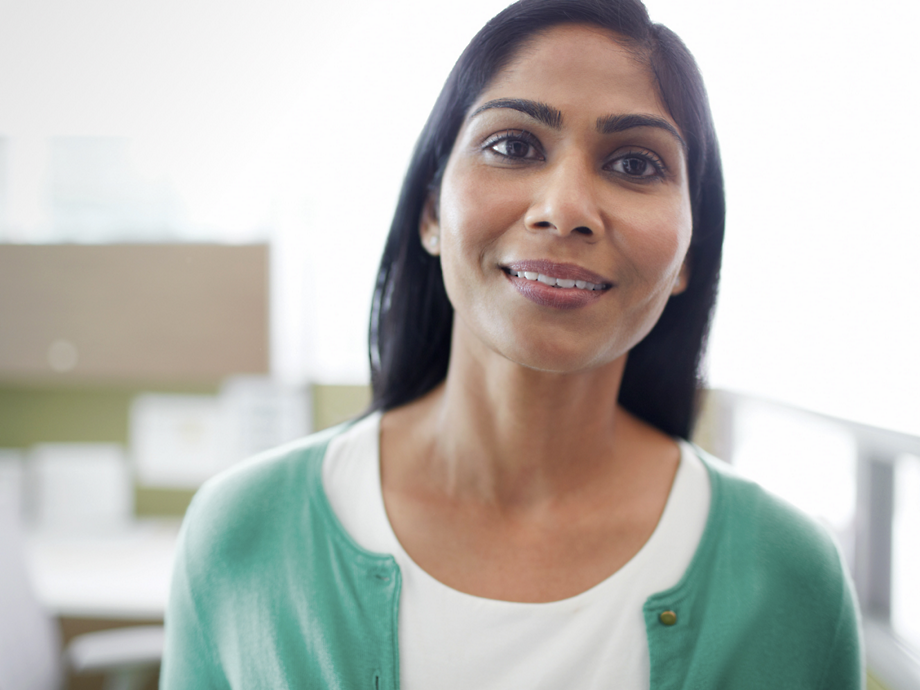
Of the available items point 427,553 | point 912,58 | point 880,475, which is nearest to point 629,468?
point 427,553

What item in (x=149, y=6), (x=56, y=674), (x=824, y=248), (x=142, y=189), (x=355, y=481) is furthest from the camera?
(x=142, y=189)

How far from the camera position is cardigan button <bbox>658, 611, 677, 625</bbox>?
0.62m

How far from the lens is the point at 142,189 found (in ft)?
4.93

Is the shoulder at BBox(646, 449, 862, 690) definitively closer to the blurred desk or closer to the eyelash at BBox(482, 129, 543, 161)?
the eyelash at BBox(482, 129, 543, 161)

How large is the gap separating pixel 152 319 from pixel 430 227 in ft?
3.93

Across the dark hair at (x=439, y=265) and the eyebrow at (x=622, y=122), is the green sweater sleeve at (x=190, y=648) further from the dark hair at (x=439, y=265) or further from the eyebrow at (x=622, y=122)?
the eyebrow at (x=622, y=122)

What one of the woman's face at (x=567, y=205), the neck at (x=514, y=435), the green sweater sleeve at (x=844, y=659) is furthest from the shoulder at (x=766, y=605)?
the woman's face at (x=567, y=205)

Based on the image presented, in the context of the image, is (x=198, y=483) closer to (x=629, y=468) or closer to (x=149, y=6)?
(x=149, y=6)

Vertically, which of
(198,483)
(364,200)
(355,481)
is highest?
(364,200)

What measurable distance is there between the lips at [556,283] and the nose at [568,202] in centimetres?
3

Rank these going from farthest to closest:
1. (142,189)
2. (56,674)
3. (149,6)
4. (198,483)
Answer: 1. (198,483)
2. (142,189)
3. (56,674)
4. (149,6)

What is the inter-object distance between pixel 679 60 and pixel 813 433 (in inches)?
44.0

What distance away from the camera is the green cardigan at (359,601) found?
0.62 m

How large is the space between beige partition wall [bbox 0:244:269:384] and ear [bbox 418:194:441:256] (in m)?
1.01
